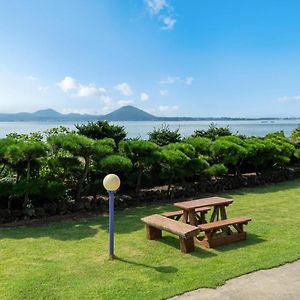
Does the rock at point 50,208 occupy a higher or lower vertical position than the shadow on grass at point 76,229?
higher

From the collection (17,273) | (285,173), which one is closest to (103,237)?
(17,273)

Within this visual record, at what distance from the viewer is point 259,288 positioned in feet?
13.3

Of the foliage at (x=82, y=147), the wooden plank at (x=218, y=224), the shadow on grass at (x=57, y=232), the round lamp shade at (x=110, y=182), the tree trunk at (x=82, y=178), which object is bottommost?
the shadow on grass at (x=57, y=232)

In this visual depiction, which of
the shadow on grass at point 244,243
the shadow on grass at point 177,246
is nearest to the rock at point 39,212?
the shadow on grass at point 177,246

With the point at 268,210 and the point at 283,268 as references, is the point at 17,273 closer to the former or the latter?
the point at 283,268

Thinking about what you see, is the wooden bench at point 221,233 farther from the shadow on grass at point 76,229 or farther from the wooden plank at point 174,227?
the shadow on grass at point 76,229

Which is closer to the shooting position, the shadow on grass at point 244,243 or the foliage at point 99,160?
the shadow on grass at point 244,243

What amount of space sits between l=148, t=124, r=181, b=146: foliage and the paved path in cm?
741

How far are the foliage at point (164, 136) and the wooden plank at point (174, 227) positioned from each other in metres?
5.82

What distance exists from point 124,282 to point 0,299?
1362 millimetres

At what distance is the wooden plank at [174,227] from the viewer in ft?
16.8

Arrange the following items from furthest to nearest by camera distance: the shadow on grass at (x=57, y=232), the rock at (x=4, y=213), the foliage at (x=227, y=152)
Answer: the foliage at (x=227, y=152)
the rock at (x=4, y=213)
the shadow on grass at (x=57, y=232)

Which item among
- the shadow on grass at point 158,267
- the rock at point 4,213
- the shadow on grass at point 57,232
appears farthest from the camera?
the rock at point 4,213

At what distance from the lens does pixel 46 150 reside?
7305 mm
